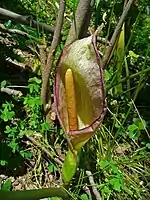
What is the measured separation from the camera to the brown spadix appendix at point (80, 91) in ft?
3.39

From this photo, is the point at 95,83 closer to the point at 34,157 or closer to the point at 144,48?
the point at 34,157

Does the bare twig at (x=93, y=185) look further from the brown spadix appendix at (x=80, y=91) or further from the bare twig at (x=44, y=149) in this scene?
the brown spadix appendix at (x=80, y=91)

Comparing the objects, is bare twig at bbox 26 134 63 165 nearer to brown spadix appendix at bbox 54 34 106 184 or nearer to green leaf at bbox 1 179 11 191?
green leaf at bbox 1 179 11 191

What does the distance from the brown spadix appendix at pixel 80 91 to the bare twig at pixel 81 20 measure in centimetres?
23

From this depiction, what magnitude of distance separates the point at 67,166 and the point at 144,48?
0.75 metres

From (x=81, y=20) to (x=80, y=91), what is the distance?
0.28m

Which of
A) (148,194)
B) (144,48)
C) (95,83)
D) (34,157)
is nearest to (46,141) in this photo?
(34,157)

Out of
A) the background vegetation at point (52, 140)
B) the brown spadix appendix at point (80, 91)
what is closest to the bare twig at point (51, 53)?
the background vegetation at point (52, 140)

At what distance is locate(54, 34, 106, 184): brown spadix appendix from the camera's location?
103cm

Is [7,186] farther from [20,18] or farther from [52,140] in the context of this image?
[20,18]

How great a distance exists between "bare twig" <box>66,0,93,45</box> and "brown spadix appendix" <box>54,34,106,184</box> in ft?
0.76

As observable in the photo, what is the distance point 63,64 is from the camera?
1.09 metres

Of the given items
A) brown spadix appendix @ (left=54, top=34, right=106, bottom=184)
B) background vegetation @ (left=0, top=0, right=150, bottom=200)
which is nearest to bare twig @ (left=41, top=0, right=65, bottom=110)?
background vegetation @ (left=0, top=0, right=150, bottom=200)

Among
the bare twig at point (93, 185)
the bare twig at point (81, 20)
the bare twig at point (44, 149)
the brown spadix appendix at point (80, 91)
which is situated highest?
the bare twig at point (81, 20)
